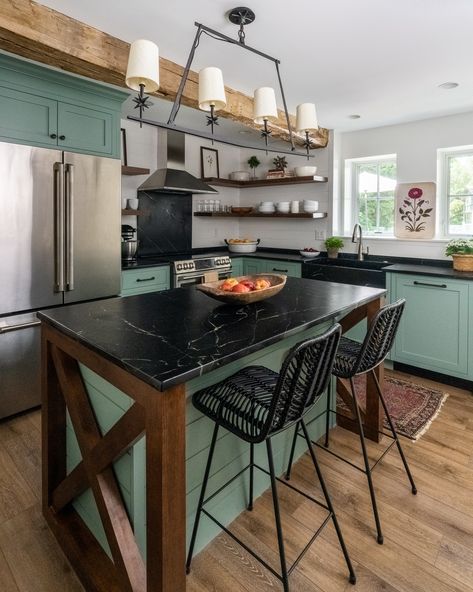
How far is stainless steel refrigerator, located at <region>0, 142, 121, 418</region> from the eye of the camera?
2633 mm

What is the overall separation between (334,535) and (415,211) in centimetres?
337

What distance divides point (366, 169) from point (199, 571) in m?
4.25

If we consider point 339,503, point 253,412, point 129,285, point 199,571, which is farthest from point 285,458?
point 129,285

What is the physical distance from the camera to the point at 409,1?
6.51ft

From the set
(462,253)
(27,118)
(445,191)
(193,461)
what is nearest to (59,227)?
(27,118)

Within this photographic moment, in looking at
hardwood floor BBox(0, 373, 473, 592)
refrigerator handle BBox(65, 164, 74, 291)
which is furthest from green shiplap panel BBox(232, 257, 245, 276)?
hardwood floor BBox(0, 373, 473, 592)

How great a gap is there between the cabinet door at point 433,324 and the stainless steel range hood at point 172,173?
2.24m

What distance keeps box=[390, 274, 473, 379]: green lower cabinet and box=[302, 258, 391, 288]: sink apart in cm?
17

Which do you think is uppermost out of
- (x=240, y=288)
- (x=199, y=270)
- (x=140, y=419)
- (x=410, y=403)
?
(x=199, y=270)

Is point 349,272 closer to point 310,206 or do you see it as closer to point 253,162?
point 310,206

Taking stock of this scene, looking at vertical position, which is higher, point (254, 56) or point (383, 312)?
point (254, 56)

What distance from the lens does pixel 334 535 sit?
69.0 inches

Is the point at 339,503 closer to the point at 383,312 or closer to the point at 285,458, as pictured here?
the point at 285,458

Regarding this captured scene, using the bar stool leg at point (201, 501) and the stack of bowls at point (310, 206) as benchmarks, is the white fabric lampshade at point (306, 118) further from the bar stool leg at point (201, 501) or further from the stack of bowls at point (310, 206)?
the stack of bowls at point (310, 206)
